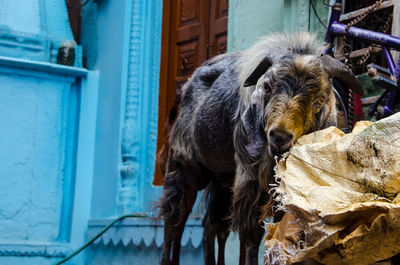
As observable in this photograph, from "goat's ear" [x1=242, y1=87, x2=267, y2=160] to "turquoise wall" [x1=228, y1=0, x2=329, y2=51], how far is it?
6.49ft

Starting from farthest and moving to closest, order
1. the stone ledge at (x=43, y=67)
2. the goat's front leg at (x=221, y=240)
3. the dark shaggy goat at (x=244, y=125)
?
the stone ledge at (x=43, y=67), the goat's front leg at (x=221, y=240), the dark shaggy goat at (x=244, y=125)

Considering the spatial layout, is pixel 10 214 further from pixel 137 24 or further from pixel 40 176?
pixel 137 24

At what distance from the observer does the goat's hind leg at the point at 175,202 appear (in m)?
4.59

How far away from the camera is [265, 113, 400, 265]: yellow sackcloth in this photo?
190 centimetres

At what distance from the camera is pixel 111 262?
6793 millimetres


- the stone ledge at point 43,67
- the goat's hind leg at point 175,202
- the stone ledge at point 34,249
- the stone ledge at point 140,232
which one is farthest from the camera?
the stone ledge at point 43,67

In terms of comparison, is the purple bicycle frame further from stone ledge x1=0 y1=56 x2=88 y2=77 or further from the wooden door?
stone ledge x1=0 y1=56 x2=88 y2=77

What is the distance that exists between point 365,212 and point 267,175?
3.49 ft

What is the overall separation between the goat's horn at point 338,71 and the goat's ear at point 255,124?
333mm

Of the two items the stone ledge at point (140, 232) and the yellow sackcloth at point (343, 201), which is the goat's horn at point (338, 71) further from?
the stone ledge at point (140, 232)

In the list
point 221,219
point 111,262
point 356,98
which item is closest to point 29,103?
point 111,262

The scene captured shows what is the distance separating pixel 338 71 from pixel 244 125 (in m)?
0.52

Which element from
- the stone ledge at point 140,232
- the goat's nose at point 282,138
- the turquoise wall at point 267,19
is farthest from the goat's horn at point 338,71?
the stone ledge at point 140,232

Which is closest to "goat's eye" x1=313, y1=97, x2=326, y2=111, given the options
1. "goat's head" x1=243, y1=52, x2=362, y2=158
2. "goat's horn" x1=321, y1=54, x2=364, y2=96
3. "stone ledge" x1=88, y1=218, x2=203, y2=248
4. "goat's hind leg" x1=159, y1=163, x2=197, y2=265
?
"goat's head" x1=243, y1=52, x2=362, y2=158
